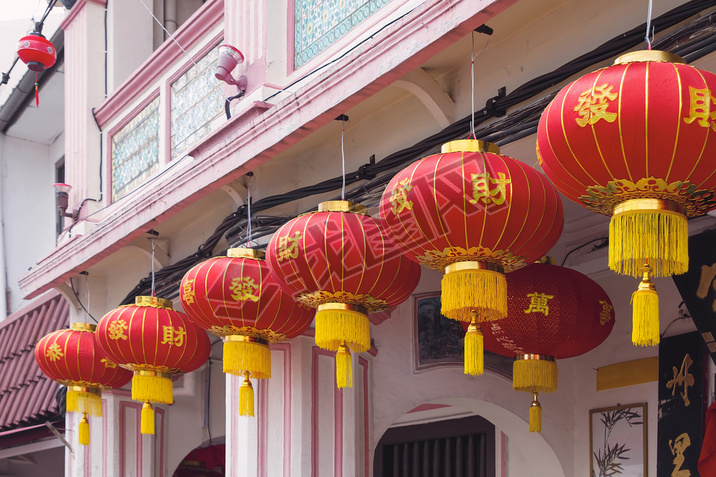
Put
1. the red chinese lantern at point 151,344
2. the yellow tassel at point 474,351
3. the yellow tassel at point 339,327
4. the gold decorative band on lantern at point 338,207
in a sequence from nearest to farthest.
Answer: the yellow tassel at point 474,351 < the yellow tassel at point 339,327 < the gold decorative band on lantern at point 338,207 < the red chinese lantern at point 151,344

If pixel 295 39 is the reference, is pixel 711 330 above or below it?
below

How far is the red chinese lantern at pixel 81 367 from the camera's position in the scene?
8.34m

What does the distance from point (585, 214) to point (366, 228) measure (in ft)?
7.83

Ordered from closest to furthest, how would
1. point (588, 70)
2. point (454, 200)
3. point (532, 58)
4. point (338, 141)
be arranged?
point (454, 200)
point (588, 70)
point (532, 58)
point (338, 141)

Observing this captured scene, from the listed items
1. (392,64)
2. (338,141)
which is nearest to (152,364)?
(338,141)

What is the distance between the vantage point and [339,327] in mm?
5562

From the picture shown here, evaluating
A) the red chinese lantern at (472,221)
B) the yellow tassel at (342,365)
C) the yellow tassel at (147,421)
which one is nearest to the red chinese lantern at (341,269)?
the yellow tassel at (342,365)

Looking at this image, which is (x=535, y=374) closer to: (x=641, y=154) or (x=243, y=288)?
(x=243, y=288)

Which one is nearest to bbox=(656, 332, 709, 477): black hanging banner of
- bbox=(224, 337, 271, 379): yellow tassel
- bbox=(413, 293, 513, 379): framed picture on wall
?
bbox=(413, 293, 513, 379): framed picture on wall

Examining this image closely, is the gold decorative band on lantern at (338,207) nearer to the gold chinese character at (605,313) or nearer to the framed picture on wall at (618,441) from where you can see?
the gold chinese character at (605,313)

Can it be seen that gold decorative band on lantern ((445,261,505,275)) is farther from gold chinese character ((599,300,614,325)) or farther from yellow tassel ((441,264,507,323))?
gold chinese character ((599,300,614,325))

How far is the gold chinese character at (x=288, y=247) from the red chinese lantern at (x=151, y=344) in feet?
6.70

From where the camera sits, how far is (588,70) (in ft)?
17.4

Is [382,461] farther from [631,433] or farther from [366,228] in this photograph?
[366,228]
